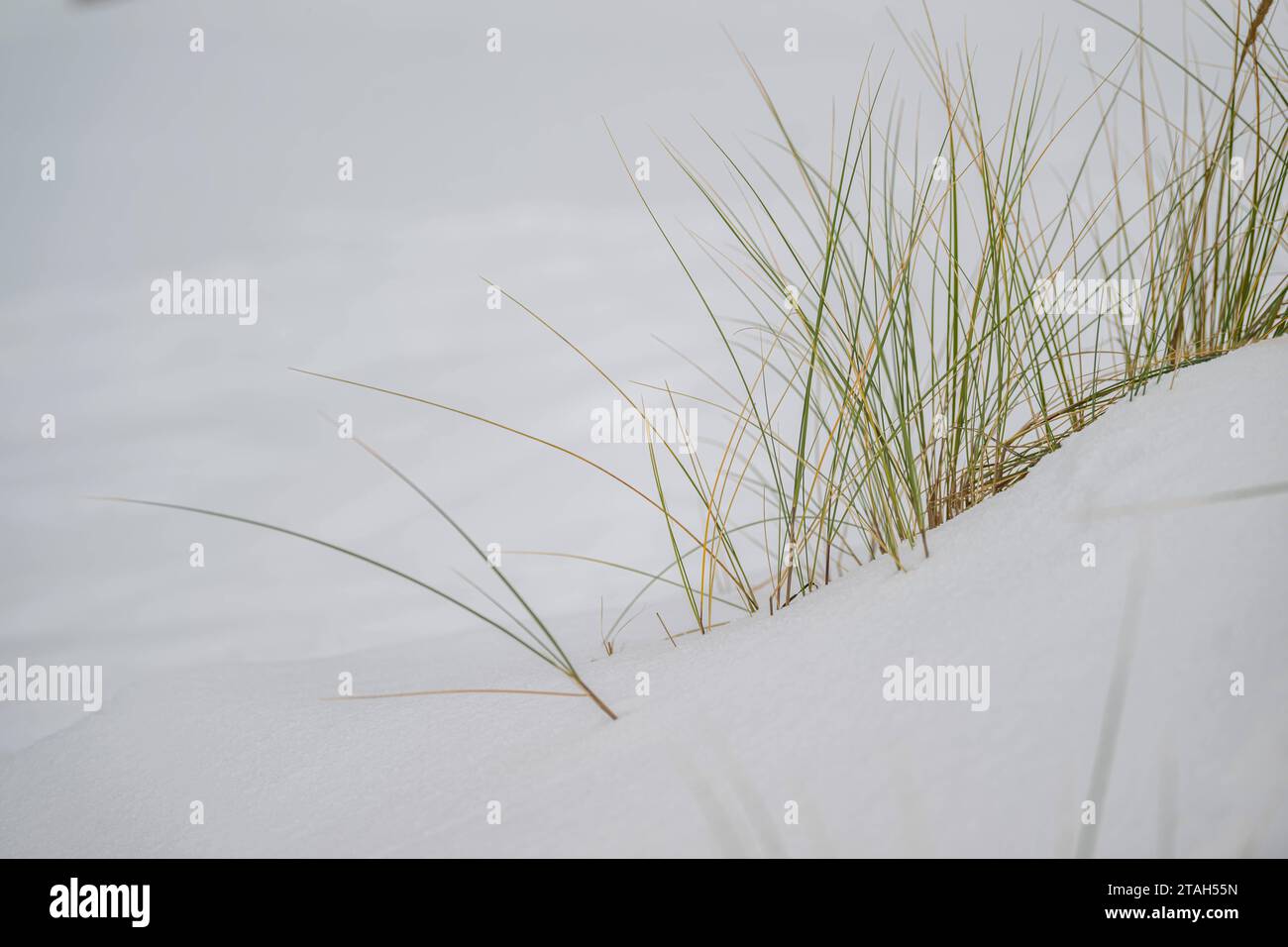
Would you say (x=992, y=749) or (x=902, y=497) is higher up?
(x=902, y=497)

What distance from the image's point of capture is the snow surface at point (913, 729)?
0.44 meters

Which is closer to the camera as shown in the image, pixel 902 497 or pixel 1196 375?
pixel 1196 375

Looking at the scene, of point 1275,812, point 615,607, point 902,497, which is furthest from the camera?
point 615,607

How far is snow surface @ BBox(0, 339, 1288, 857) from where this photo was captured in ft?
1.43

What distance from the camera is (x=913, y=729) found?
1.66ft

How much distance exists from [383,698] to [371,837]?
35cm

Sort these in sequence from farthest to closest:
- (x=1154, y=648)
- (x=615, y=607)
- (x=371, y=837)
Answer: (x=615, y=607), (x=371, y=837), (x=1154, y=648)

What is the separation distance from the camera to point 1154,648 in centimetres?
49

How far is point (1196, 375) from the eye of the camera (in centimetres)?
78
